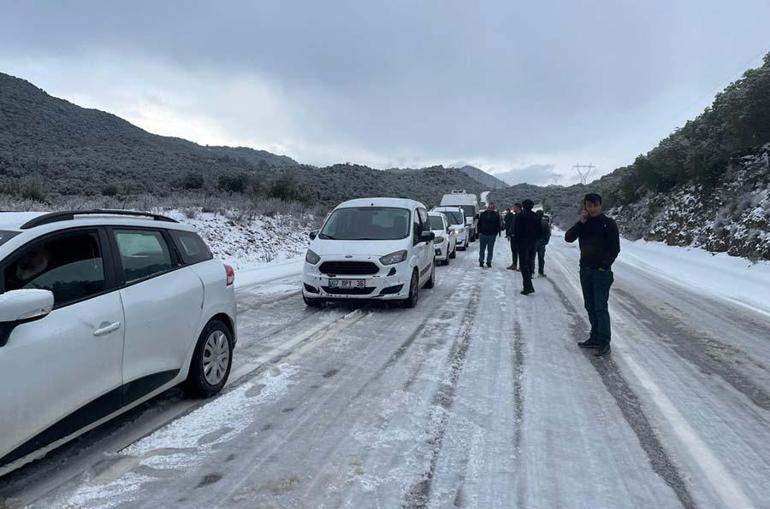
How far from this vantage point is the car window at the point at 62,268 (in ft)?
10.7

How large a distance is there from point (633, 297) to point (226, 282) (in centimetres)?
898

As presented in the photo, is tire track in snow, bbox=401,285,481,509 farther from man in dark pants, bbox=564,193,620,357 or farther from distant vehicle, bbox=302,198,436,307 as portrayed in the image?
man in dark pants, bbox=564,193,620,357

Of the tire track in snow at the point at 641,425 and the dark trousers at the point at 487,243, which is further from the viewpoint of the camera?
the dark trousers at the point at 487,243

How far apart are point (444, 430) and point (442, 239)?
39.9 feet

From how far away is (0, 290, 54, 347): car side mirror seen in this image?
2814 mm

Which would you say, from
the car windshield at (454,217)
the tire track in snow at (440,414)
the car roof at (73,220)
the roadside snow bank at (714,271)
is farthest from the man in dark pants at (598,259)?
the car windshield at (454,217)

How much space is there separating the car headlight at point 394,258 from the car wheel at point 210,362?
396cm

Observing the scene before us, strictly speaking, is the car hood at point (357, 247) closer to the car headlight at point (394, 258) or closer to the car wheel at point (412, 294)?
the car headlight at point (394, 258)

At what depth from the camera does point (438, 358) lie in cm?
623

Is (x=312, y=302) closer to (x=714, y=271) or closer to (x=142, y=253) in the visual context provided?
(x=142, y=253)

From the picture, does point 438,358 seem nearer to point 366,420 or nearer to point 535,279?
point 366,420

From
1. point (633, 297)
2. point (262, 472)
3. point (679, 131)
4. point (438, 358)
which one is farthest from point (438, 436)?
point (679, 131)

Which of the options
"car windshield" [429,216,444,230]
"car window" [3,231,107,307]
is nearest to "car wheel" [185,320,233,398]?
"car window" [3,231,107,307]

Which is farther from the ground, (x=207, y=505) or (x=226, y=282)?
(x=226, y=282)
